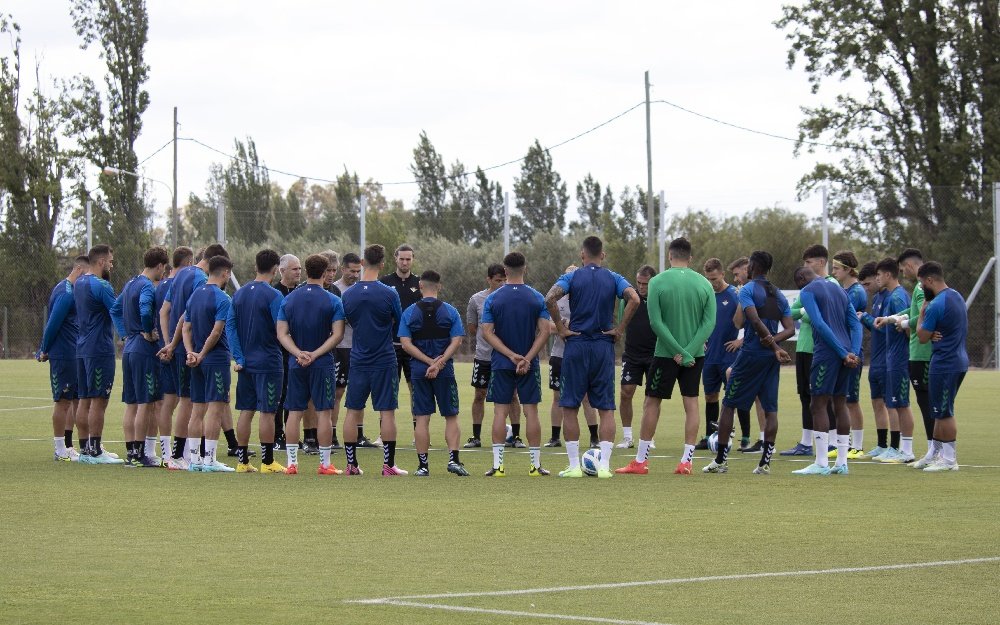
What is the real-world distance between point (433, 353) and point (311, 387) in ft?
4.08

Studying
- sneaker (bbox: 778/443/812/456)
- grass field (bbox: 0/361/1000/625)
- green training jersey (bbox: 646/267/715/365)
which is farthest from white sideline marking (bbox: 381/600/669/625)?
sneaker (bbox: 778/443/812/456)

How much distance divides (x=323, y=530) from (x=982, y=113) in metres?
46.3

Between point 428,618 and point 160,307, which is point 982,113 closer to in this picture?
point 160,307

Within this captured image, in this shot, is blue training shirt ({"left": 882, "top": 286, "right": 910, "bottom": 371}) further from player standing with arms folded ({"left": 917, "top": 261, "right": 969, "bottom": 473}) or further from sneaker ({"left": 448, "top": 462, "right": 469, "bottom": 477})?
sneaker ({"left": 448, "top": 462, "right": 469, "bottom": 477})

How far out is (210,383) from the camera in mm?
14734

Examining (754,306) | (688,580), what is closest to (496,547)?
(688,580)

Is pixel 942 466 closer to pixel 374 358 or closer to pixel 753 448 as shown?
pixel 753 448

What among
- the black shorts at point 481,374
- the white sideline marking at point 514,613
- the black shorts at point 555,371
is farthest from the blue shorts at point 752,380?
the white sideline marking at point 514,613

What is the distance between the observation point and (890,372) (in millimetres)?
16312

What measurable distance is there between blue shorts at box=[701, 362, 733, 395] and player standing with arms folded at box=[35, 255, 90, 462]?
24.1 feet

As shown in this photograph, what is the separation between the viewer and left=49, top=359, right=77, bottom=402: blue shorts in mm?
16094

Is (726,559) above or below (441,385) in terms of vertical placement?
below

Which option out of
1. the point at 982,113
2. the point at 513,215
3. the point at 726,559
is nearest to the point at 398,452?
the point at 726,559

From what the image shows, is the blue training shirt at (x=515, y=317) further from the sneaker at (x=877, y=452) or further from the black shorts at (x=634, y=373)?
the sneaker at (x=877, y=452)
